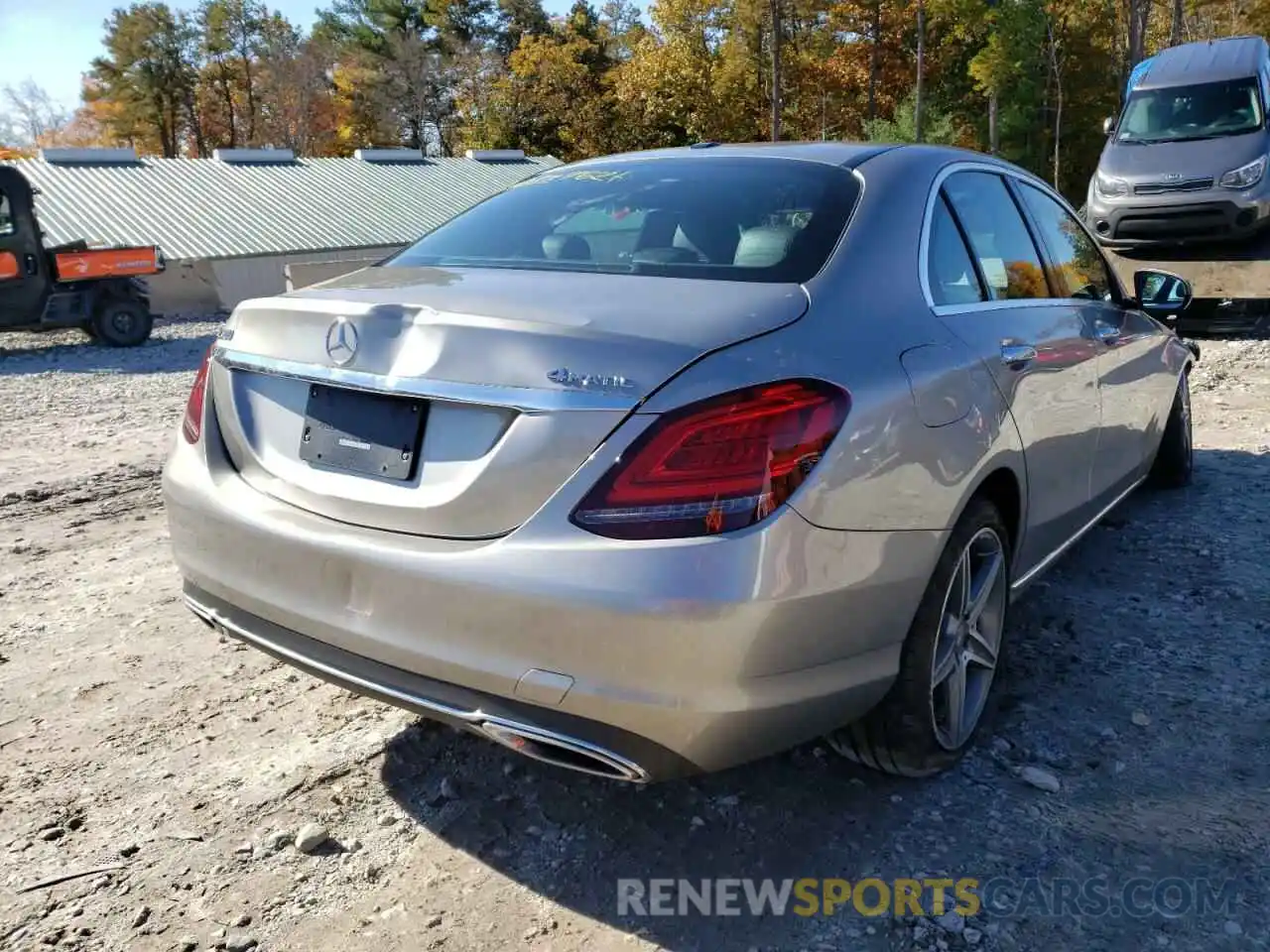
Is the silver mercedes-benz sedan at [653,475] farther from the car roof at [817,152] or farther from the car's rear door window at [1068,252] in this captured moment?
the car's rear door window at [1068,252]

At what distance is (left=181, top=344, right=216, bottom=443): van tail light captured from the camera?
2742 mm

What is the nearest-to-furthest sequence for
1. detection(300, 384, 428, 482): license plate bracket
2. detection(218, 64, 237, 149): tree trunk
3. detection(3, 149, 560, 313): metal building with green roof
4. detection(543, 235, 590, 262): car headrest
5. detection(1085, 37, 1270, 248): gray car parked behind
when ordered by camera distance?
detection(300, 384, 428, 482): license plate bracket
detection(543, 235, 590, 262): car headrest
detection(1085, 37, 1270, 248): gray car parked behind
detection(3, 149, 560, 313): metal building with green roof
detection(218, 64, 237, 149): tree trunk

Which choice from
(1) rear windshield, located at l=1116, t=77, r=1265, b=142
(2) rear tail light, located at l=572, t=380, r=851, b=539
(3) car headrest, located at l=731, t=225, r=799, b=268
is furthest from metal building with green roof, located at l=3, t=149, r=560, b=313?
(2) rear tail light, located at l=572, t=380, r=851, b=539

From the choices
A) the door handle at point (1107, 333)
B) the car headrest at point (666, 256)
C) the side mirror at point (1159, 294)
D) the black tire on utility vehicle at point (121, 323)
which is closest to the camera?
the car headrest at point (666, 256)

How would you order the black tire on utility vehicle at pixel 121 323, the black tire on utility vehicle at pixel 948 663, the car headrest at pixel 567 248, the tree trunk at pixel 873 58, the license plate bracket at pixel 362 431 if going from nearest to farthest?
the license plate bracket at pixel 362 431 < the black tire on utility vehicle at pixel 948 663 < the car headrest at pixel 567 248 < the black tire on utility vehicle at pixel 121 323 < the tree trunk at pixel 873 58

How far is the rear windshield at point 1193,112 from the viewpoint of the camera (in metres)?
11.8

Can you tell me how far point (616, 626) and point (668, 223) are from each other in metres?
1.37

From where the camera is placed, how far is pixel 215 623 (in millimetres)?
2645

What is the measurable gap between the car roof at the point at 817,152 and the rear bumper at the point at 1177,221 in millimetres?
8874

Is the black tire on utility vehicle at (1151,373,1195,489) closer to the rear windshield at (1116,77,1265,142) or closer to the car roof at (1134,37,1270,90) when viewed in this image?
the rear windshield at (1116,77,1265,142)

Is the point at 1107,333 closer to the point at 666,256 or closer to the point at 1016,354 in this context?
the point at 1016,354

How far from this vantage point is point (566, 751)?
2.11 m
